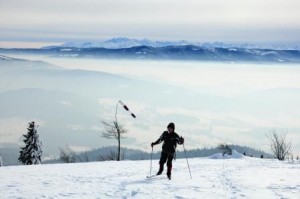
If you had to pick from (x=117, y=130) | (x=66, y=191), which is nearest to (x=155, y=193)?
(x=66, y=191)

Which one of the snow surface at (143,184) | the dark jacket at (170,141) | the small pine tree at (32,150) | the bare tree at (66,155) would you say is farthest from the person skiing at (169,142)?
the bare tree at (66,155)

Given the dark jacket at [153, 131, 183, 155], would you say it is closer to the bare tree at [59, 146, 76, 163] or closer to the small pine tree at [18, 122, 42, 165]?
the small pine tree at [18, 122, 42, 165]

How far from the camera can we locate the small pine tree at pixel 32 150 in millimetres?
61000

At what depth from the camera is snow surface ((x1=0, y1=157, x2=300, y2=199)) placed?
53.4 ft

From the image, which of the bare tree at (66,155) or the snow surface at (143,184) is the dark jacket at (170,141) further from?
the bare tree at (66,155)

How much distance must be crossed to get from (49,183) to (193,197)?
20.2ft

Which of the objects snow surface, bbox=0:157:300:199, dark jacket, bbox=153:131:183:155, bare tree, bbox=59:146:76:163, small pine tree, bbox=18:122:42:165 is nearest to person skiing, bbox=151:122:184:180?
dark jacket, bbox=153:131:183:155

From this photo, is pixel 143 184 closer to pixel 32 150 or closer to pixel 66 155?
pixel 32 150

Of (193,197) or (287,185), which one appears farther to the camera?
(287,185)

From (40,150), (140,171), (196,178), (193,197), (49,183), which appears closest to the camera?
(193,197)

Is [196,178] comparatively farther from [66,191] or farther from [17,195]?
[17,195]

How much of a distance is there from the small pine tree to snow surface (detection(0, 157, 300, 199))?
38.6m

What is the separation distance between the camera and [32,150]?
61.7 m

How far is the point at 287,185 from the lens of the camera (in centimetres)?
1862
